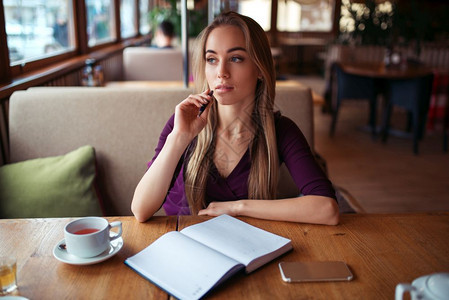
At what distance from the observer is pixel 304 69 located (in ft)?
33.5

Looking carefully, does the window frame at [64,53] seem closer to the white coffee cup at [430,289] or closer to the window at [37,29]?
→ the window at [37,29]

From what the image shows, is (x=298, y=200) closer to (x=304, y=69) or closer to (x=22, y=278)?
(x=22, y=278)

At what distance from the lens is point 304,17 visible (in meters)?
10.4

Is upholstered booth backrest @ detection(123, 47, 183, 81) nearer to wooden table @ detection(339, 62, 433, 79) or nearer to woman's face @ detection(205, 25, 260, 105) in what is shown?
wooden table @ detection(339, 62, 433, 79)

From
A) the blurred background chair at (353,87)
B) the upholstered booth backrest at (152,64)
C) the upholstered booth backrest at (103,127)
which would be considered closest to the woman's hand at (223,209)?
the upholstered booth backrest at (103,127)

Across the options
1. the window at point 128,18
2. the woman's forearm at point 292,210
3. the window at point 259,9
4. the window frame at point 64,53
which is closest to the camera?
the woman's forearm at point 292,210

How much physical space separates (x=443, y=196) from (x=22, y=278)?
10.5 ft

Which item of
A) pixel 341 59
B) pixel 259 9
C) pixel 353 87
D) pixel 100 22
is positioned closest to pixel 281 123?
pixel 353 87

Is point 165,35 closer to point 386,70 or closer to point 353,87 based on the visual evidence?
point 353,87

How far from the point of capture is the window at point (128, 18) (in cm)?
585

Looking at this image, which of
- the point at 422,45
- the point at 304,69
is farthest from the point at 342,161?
the point at 304,69

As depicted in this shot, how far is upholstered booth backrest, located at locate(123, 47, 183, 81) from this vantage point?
420 centimetres

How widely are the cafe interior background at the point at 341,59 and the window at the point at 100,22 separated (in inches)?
0.5

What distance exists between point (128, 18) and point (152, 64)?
267 cm
